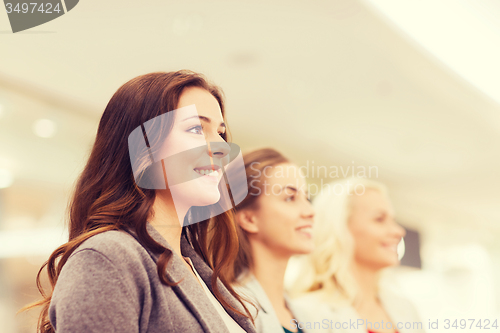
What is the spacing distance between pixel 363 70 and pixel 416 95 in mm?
261

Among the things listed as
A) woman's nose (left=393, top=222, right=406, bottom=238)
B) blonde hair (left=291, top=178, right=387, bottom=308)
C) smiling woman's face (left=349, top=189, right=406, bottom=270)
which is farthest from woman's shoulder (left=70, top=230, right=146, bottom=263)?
woman's nose (left=393, top=222, right=406, bottom=238)

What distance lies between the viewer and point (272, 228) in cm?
140

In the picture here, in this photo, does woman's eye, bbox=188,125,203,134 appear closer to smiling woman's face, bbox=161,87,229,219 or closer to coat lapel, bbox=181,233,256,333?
smiling woman's face, bbox=161,87,229,219

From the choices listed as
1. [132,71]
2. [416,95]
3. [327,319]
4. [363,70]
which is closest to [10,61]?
[132,71]

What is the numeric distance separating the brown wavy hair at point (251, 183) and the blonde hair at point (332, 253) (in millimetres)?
219

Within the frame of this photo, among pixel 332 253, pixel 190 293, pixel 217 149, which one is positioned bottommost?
pixel 332 253

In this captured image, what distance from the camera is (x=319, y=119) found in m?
1.60

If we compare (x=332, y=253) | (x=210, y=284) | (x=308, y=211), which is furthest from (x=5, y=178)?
(x=332, y=253)

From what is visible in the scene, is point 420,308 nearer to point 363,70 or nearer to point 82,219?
point 363,70

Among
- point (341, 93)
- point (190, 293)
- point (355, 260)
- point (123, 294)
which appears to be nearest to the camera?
point (123, 294)

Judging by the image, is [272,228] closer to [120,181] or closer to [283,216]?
[283,216]

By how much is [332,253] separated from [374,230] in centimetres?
20

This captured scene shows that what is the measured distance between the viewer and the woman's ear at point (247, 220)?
1.39 m

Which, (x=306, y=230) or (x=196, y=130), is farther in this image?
(x=306, y=230)
